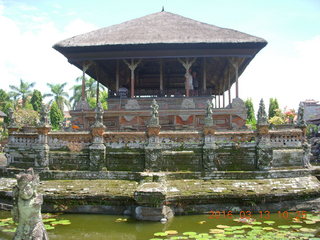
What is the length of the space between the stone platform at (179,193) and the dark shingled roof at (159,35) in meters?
7.98

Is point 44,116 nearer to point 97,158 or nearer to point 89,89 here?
point 97,158

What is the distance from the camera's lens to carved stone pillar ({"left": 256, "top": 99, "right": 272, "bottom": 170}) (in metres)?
10.3

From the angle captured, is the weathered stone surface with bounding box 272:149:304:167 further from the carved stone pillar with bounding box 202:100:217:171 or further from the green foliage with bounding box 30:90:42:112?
the green foliage with bounding box 30:90:42:112

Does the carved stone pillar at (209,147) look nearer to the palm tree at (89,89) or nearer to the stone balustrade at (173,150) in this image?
the stone balustrade at (173,150)

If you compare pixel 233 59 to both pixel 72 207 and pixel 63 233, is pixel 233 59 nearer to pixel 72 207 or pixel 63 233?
pixel 72 207

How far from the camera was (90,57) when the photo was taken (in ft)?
55.3

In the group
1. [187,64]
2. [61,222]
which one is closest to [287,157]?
[61,222]

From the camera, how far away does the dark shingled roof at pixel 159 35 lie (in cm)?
1571

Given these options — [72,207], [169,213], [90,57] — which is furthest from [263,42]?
[72,207]

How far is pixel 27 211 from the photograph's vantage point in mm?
5730

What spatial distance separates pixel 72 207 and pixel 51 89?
48.4 meters

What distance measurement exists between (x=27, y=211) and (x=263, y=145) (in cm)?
763

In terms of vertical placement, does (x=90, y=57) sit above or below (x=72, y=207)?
above

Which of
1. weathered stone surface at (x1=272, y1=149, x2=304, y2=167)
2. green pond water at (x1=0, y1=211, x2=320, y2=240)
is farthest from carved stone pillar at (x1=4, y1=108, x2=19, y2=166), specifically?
weathered stone surface at (x1=272, y1=149, x2=304, y2=167)
